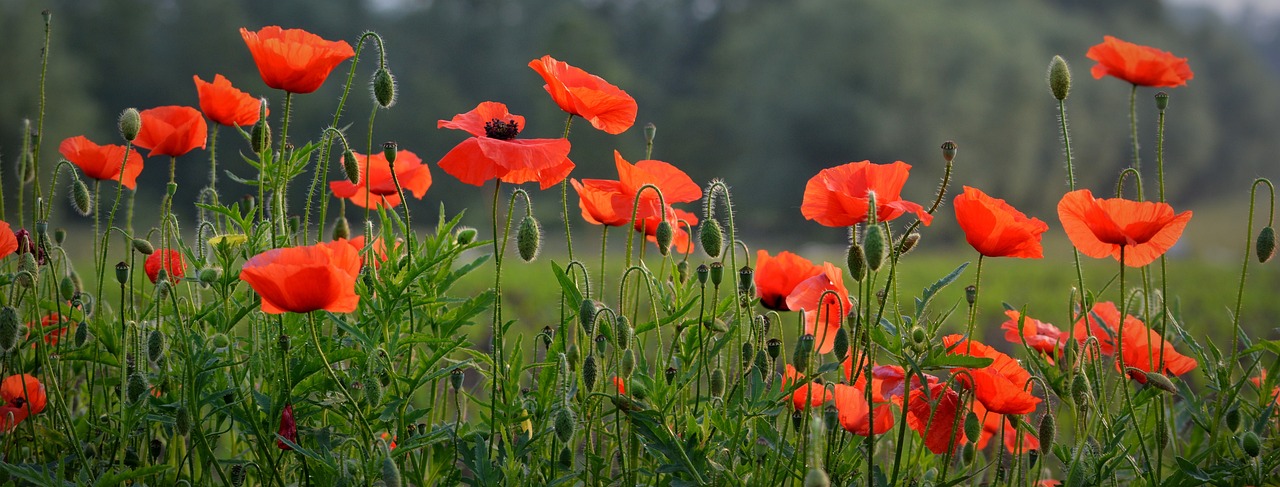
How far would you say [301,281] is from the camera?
1.18 meters

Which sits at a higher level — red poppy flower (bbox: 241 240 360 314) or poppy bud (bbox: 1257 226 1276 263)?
poppy bud (bbox: 1257 226 1276 263)

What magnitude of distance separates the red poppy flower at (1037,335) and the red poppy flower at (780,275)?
0.98ft

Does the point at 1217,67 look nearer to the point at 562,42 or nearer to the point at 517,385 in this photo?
the point at 562,42

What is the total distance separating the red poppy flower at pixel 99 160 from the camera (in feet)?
5.77

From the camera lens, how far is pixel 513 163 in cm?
135

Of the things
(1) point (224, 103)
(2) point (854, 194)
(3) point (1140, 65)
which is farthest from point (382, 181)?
(3) point (1140, 65)

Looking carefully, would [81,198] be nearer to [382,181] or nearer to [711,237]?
[382,181]

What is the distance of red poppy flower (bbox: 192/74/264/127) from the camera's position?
1.68 meters

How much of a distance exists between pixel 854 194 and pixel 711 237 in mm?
202

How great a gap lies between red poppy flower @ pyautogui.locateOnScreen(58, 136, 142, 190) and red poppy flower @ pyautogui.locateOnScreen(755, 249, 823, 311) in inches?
39.5

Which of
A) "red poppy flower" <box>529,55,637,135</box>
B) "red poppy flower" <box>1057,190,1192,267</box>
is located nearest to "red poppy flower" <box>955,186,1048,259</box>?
"red poppy flower" <box>1057,190,1192,267</box>

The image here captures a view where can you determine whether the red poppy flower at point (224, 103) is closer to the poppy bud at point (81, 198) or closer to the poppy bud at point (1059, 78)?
the poppy bud at point (81, 198)

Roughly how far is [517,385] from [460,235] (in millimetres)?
248

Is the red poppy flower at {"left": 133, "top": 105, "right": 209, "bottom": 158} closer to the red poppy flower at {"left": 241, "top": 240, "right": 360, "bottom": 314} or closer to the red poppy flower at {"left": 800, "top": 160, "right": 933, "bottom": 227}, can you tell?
the red poppy flower at {"left": 241, "top": 240, "right": 360, "bottom": 314}
